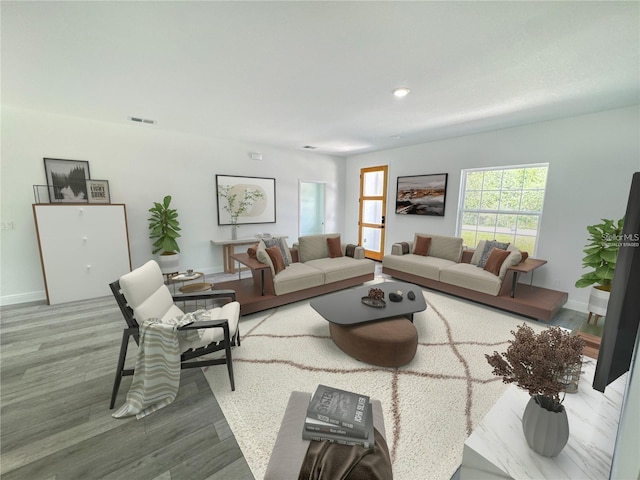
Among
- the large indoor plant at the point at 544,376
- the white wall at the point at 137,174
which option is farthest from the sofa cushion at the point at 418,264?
the large indoor plant at the point at 544,376

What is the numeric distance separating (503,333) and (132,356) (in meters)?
3.92

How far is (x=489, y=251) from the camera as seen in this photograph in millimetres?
4023

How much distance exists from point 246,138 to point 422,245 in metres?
3.97

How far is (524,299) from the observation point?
11.1ft

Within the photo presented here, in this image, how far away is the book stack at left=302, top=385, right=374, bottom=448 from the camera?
1.13 metres

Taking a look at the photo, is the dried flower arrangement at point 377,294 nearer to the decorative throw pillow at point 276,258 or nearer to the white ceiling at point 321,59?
the decorative throw pillow at point 276,258

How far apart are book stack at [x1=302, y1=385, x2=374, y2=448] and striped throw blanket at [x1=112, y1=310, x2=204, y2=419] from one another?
1.23 m

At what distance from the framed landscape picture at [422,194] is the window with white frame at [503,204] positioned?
38 centimetres

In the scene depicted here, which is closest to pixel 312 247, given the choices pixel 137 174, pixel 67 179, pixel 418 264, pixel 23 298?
pixel 418 264

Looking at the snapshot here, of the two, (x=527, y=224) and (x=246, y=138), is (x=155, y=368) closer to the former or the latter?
(x=246, y=138)

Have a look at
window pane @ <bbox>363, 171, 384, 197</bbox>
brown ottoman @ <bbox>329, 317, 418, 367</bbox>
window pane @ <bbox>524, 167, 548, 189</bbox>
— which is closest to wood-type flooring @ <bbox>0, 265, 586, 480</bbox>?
brown ottoman @ <bbox>329, 317, 418, 367</bbox>

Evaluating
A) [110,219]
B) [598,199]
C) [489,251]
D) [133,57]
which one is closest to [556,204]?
[598,199]

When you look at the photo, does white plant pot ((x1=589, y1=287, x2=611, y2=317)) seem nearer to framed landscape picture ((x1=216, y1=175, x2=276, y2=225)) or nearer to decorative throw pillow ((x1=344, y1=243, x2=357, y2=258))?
decorative throw pillow ((x1=344, y1=243, x2=357, y2=258))

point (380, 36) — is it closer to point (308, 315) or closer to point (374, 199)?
point (308, 315)
